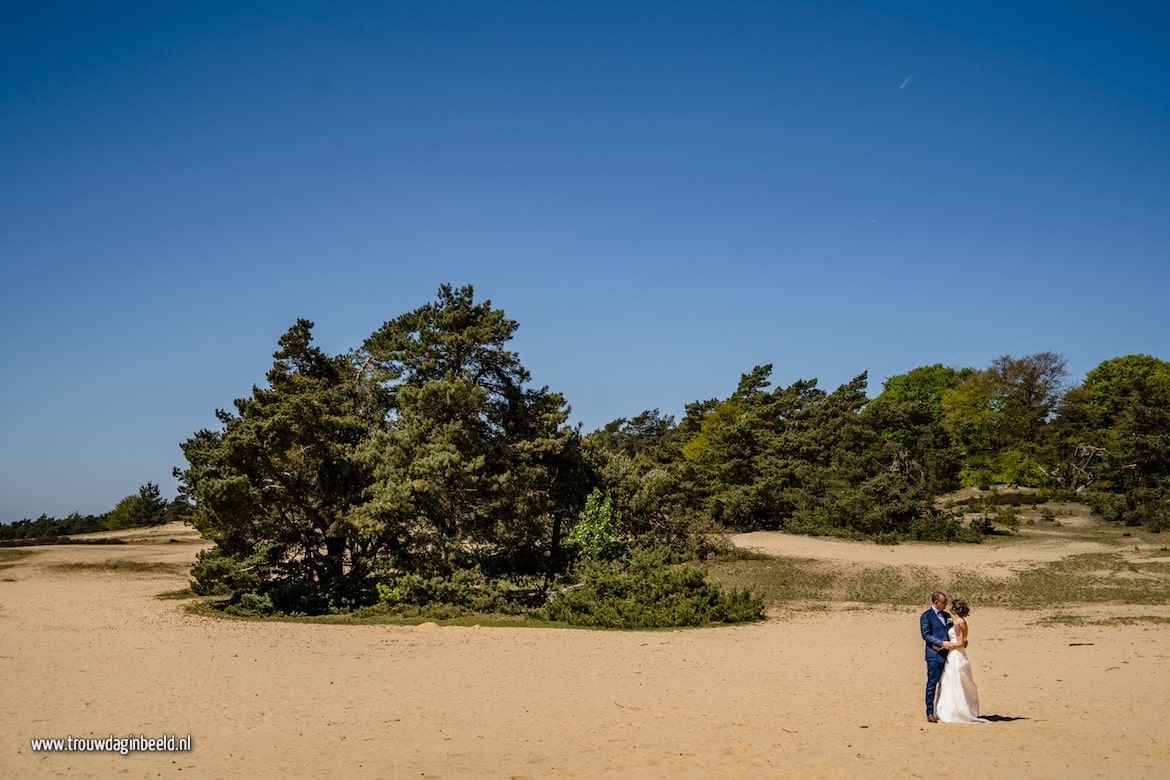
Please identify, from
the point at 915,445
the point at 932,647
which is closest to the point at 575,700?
the point at 932,647

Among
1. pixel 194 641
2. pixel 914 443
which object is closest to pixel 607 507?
pixel 194 641

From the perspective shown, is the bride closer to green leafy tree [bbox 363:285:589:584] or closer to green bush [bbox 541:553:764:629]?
green bush [bbox 541:553:764:629]

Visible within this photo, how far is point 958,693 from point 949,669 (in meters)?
0.33

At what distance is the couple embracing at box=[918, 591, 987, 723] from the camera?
10398 millimetres

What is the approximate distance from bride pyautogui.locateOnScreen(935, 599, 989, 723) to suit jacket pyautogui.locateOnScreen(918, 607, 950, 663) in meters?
0.08

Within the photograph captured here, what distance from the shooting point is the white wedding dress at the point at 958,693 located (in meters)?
10.4

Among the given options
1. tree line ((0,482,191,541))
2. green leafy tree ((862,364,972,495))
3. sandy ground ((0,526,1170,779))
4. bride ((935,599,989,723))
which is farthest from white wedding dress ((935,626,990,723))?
tree line ((0,482,191,541))

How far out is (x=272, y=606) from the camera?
76.3ft

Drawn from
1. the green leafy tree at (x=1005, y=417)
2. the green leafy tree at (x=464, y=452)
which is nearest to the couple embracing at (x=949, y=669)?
the green leafy tree at (x=464, y=452)

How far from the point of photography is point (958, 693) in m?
10.4

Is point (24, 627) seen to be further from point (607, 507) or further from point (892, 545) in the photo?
point (892, 545)

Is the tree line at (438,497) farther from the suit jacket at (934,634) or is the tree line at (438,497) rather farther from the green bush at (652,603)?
the suit jacket at (934,634)

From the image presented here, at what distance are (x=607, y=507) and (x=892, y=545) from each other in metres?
14.9

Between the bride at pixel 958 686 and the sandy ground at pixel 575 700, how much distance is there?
0.29 metres
